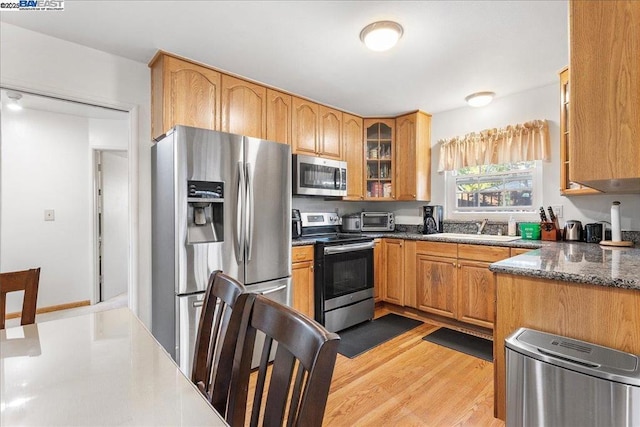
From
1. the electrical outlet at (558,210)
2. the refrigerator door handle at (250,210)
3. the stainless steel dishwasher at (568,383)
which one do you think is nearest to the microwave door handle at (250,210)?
the refrigerator door handle at (250,210)

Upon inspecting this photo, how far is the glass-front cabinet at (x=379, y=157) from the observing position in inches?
155

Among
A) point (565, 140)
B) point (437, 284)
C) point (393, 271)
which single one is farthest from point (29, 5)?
point (565, 140)

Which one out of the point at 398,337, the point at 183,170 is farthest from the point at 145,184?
the point at 398,337

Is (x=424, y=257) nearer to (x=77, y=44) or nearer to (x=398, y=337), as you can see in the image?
(x=398, y=337)

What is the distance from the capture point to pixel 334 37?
2.08 metres

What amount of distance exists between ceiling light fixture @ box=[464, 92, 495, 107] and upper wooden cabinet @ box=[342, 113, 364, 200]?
50.3 inches

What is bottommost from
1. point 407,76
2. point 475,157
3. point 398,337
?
point 398,337

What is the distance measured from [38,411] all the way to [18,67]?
2.35 meters

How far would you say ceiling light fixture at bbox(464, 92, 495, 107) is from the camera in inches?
121

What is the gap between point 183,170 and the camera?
6.59ft

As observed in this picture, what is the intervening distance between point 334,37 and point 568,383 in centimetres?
222

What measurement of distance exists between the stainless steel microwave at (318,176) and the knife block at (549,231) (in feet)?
6.34

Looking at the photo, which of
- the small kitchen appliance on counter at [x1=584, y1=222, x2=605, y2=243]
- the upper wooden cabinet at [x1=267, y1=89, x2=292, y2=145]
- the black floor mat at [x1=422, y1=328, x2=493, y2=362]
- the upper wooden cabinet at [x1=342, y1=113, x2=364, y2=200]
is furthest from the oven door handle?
the small kitchen appliance on counter at [x1=584, y1=222, x2=605, y2=243]

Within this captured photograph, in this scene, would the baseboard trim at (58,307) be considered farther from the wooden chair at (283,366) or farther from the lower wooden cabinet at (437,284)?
the lower wooden cabinet at (437,284)
